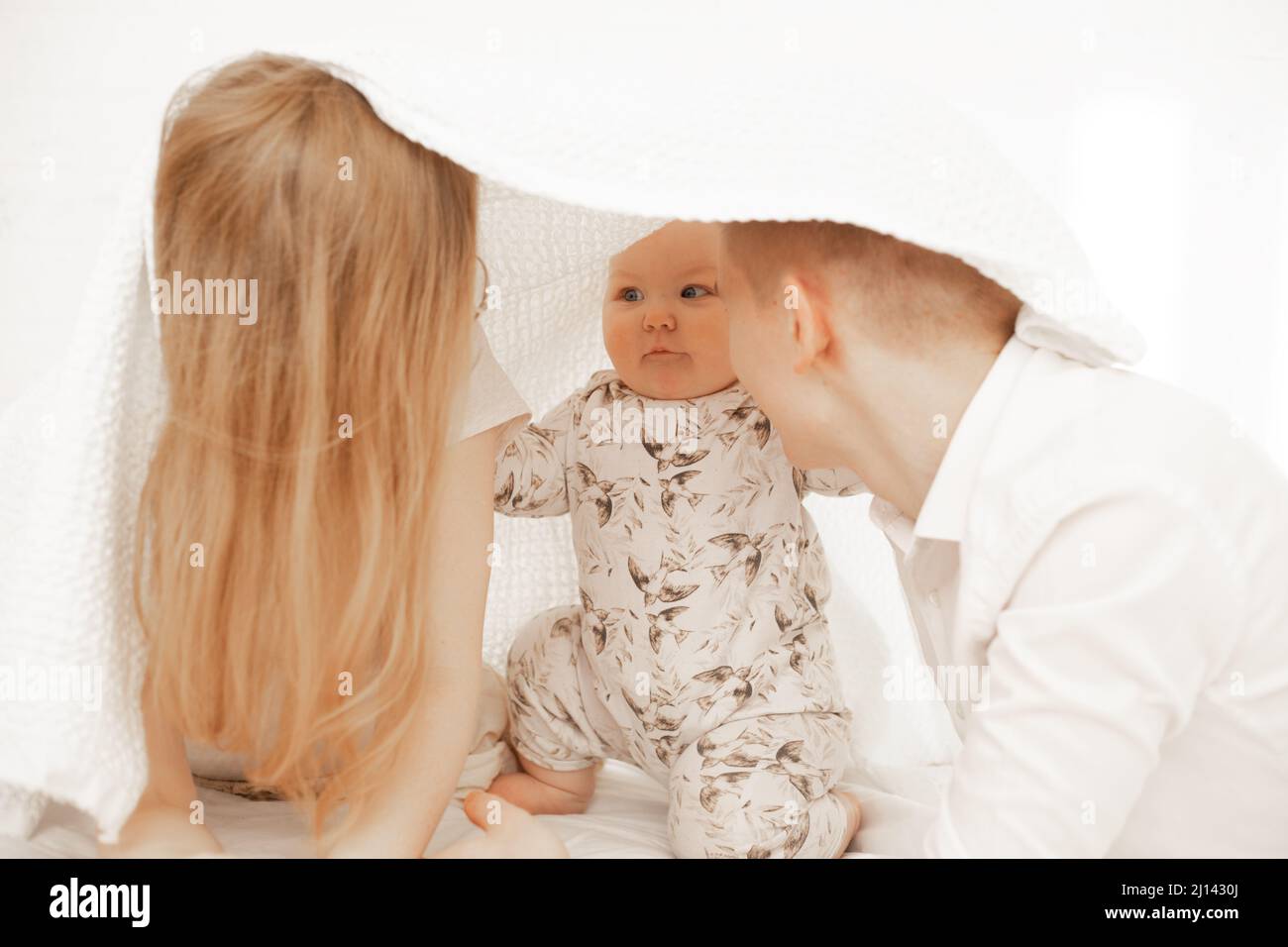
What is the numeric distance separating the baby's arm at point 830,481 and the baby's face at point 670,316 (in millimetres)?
129

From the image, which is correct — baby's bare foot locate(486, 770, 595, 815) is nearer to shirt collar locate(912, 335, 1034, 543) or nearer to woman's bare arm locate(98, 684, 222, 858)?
woman's bare arm locate(98, 684, 222, 858)

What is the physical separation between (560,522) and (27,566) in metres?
0.66

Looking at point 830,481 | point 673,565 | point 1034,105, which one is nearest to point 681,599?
point 673,565

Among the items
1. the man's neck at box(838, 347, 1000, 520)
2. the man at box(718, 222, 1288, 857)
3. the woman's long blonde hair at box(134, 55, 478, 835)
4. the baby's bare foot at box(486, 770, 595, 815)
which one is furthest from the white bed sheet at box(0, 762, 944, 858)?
the man's neck at box(838, 347, 1000, 520)

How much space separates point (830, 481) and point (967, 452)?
347 millimetres

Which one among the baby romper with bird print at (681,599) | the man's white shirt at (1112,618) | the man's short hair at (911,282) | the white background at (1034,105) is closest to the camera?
the man's white shirt at (1112,618)

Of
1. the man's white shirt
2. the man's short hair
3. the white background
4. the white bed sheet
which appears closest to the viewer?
the man's white shirt

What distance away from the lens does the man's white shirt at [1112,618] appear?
77cm

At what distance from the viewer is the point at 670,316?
1.18m

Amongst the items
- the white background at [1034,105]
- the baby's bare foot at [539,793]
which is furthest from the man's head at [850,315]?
the white background at [1034,105]

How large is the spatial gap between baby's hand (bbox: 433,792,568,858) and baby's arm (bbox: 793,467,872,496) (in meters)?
0.45

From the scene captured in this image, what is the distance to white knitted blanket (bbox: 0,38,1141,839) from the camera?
32.5 inches

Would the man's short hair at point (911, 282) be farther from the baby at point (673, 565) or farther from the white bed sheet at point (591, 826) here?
the white bed sheet at point (591, 826)
